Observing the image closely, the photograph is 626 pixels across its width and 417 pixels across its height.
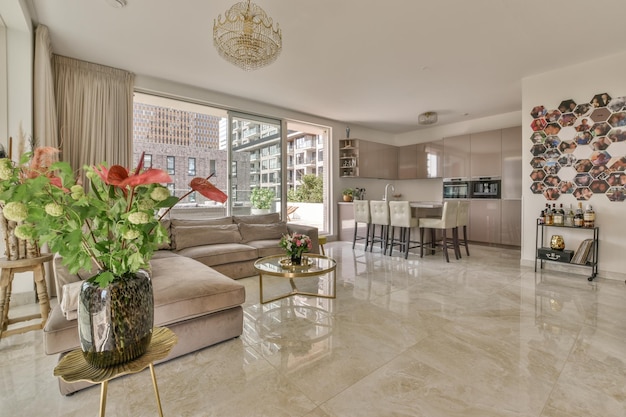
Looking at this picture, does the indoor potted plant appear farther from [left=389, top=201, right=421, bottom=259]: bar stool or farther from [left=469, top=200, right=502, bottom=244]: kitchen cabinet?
[left=469, top=200, right=502, bottom=244]: kitchen cabinet

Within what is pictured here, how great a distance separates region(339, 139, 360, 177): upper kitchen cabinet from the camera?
261 inches

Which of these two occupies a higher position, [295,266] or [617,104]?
[617,104]

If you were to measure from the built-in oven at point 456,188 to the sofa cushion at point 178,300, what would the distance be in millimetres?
5640

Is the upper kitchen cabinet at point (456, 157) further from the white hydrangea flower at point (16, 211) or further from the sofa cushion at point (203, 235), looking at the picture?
the white hydrangea flower at point (16, 211)

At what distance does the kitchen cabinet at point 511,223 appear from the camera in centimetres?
552

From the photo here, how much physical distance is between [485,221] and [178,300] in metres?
5.96

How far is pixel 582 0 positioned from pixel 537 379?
10.1 feet

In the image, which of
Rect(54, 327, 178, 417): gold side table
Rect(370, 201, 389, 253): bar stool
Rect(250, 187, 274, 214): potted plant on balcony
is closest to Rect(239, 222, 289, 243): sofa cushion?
Rect(250, 187, 274, 214): potted plant on balcony

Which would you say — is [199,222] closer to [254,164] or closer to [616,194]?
[254,164]

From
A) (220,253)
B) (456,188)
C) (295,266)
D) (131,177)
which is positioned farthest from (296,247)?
(456,188)

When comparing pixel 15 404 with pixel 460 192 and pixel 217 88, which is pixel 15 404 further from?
pixel 460 192

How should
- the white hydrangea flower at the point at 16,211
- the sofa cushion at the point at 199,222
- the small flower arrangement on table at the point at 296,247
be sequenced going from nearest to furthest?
the white hydrangea flower at the point at 16,211, the small flower arrangement on table at the point at 296,247, the sofa cushion at the point at 199,222

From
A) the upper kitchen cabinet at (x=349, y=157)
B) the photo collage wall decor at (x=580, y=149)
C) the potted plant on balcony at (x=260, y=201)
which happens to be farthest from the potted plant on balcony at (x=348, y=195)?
the photo collage wall decor at (x=580, y=149)

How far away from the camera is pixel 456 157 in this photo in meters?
6.37
